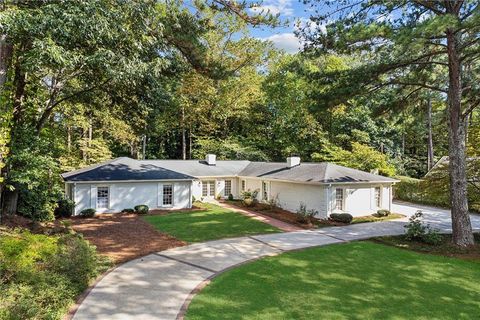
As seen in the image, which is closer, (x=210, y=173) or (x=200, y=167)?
(x=210, y=173)

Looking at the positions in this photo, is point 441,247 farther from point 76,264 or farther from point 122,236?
point 76,264

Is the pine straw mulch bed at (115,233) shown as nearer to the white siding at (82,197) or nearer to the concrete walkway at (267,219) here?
the white siding at (82,197)

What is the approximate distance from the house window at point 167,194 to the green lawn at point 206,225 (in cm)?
194

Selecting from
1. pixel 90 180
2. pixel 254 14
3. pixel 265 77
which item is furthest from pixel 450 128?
pixel 265 77

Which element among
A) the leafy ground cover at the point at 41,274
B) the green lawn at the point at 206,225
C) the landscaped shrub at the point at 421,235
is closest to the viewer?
the leafy ground cover at the point at 41,274

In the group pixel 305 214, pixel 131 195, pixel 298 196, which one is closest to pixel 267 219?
pixel 305 214

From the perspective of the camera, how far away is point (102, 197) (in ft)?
71.7

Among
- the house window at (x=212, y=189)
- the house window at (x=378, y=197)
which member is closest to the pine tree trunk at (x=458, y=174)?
the house window at (x=378, y=197)

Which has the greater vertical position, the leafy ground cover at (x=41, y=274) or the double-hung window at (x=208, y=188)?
the double-hung window at (x=208, y=188)

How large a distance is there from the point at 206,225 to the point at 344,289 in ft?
32.4

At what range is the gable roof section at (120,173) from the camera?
2144 cm

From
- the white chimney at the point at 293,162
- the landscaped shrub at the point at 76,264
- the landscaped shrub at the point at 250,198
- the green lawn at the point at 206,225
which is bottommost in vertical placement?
the green lawn at the point at 206,225

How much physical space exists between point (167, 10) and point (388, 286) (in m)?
11.9

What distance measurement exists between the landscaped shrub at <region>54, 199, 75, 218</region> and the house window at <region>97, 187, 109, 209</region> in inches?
63.8
